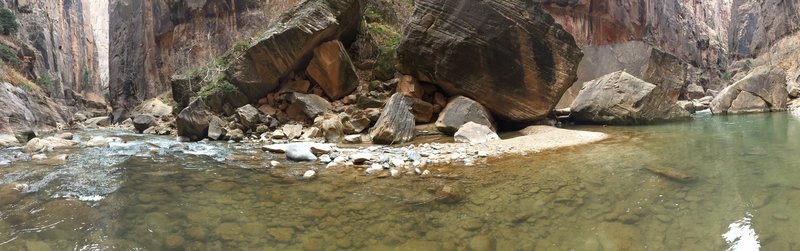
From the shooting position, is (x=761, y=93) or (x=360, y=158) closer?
(x=360, y=158)

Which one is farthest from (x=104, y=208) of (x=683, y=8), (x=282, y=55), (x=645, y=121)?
(x=683, y=8)

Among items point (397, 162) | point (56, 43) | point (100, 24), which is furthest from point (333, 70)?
point (100, 24)

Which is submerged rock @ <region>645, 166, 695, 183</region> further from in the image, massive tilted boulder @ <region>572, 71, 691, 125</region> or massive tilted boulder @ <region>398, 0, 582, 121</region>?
massive tilted boulder @ <region>572, 71, 691, 125</region>

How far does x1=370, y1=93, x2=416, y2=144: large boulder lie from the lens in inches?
308

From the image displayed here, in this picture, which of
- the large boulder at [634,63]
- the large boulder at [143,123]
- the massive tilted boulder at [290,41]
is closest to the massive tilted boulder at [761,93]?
the large boulder at [634,63]

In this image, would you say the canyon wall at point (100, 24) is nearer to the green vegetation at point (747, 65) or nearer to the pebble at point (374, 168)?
the pebble at point (374, 168)

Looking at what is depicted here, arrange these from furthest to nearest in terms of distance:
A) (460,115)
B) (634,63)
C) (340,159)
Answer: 1. (634,63)
2. (460,115)
3. (340,159)

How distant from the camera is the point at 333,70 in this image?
1063 cm

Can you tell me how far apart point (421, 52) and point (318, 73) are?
3.17 m

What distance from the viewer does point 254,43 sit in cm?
1083

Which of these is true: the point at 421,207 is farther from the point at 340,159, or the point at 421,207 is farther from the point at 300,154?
the point at 300,154

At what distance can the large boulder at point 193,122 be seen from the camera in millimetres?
9711

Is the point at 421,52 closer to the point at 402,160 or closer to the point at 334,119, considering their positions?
the point at 334,119

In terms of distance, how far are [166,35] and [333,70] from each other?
1930 centimetres
